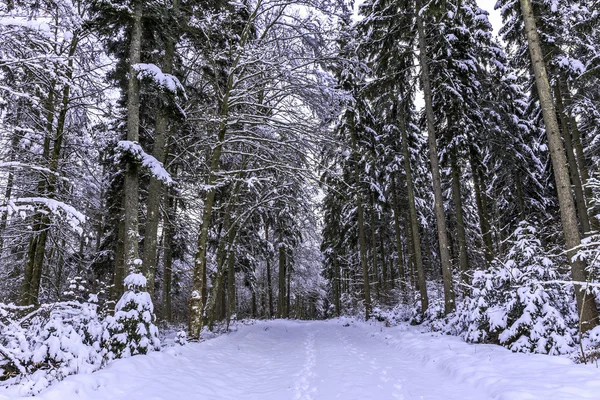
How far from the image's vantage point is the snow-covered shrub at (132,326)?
20.8ft

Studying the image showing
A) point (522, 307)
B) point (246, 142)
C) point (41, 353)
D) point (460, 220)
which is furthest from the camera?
point (460, 220)

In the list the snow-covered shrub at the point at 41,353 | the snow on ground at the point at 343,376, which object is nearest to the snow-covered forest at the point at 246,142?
the snow-covered shrub at the point at 41,353

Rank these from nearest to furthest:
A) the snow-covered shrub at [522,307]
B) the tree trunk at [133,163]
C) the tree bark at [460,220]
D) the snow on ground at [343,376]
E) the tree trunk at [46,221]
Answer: the snow on ground at [343,376] → the snow-covered shrub at [522,307] → the tree trunk at [133,163] → the tree trunk at [46,221] → the tree bark at [460,220]

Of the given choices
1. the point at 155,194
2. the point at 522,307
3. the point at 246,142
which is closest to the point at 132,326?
the point at 155,194

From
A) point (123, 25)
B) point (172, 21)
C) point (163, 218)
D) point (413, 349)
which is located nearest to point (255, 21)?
point (172, 21)

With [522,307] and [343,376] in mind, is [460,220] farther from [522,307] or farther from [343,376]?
[343,376]

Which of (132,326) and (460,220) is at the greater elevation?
(460,220)

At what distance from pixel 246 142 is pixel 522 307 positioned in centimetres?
895

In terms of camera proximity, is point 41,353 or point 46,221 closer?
point 41,353

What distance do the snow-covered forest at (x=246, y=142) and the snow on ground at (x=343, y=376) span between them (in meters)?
0.52

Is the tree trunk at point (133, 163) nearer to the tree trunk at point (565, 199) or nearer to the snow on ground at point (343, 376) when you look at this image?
the snow on ground at point (343, 376)

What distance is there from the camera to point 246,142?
38.2 feet

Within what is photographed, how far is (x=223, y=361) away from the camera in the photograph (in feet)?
27.2

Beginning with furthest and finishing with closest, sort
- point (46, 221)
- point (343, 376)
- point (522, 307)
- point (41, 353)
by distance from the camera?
1. point (46, 221)
2. point (522, 307)
3. point (343, 376)
4. point (41, 353)
